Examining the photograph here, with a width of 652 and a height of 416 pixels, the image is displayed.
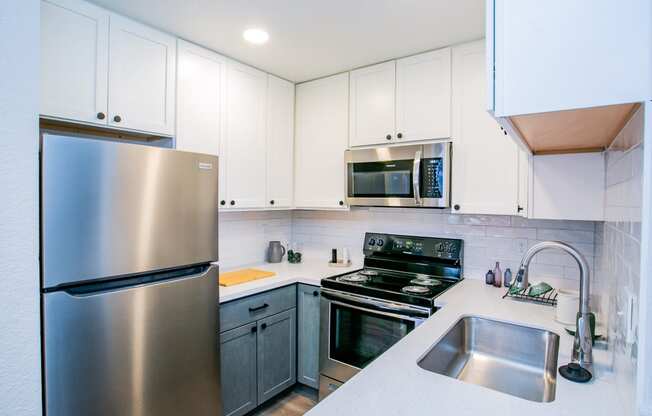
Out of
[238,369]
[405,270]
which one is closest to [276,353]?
[238,369]

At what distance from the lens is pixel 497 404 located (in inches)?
37.9

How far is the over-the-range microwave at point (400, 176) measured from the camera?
7.43ft

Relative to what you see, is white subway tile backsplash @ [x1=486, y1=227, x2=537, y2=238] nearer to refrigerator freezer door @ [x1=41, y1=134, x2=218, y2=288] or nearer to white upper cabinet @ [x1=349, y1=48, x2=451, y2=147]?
white upper cabinet @ [x1=349, y1=48, x2=451, y2=147]

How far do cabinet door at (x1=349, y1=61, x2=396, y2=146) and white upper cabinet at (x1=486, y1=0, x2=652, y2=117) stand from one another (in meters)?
1.76

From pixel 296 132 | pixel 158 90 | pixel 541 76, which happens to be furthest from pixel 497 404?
pixel 296 132

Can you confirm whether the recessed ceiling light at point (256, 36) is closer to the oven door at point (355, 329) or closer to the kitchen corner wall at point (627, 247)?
the oven door at point (355, 329)

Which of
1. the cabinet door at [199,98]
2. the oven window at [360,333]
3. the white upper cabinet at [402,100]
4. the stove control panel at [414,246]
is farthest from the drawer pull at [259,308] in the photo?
the white upper cabinet at [402,100]

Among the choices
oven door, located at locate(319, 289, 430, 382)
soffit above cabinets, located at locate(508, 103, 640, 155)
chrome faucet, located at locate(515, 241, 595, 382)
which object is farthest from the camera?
oven door, located at locate(319, 289, 430, 382)

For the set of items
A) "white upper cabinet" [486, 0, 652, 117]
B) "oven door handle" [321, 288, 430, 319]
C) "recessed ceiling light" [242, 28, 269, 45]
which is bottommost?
"oven door handle" [321, 288, 430, 319]

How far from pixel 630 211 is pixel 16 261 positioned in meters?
1.40

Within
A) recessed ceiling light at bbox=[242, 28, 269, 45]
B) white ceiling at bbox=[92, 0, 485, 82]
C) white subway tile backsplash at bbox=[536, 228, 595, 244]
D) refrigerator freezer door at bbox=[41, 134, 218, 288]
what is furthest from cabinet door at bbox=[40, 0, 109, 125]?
white subway tile backsplash at bbox=[536, 228, 595, 244]

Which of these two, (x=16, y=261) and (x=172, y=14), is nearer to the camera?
(x=16, y=261)

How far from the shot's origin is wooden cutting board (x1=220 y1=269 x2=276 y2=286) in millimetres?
2352

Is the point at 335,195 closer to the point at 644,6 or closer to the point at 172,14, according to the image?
the point at 172,14
